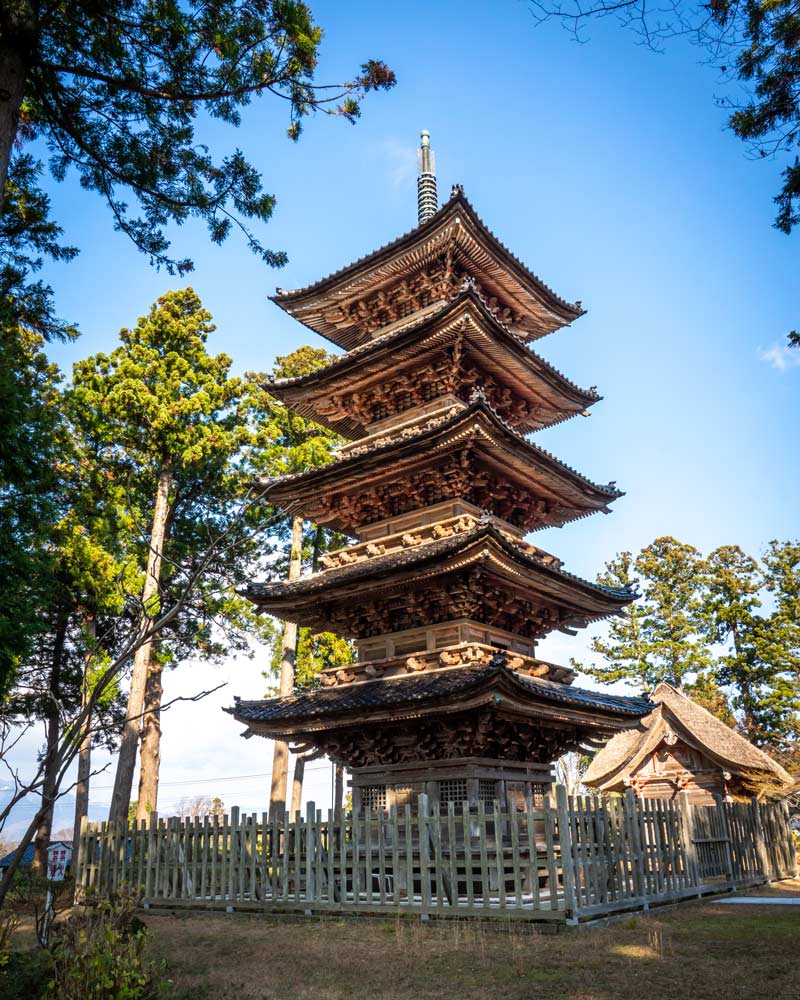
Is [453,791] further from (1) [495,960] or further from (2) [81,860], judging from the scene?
(2) [81,860]

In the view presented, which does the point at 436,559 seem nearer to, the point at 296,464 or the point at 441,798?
the point at 441,798

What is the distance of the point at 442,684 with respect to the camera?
13969 mm

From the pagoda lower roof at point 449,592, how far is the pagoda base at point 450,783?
9.69ft

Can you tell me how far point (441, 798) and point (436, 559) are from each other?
4.59 metres

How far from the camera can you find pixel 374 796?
51.3 feet

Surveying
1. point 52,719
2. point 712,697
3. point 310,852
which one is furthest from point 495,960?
point 712,697

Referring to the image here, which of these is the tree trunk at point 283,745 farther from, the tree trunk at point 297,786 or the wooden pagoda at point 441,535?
the wooden pagoda at point 441,535

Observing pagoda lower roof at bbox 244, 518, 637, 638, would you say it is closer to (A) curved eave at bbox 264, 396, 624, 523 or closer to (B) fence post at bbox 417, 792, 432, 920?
(A) curved eave at bbox 264, 396, 624, 523

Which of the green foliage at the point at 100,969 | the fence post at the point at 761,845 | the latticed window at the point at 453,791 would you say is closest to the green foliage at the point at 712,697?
the fence post at the point at 761,845

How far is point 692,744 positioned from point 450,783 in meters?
11.4

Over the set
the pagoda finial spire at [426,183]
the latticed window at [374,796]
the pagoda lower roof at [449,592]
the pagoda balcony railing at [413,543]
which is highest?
the pagoda finial spire at [426,183]

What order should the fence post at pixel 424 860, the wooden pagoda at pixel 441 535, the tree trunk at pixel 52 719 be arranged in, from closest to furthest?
1. the fence post at pixel 424 860
2. the wooden pagoda at pixel 441 535
3. the tree trunk at pixel 52 719

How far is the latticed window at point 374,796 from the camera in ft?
50.7

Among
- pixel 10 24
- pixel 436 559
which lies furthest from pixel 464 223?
pixel 10 24
